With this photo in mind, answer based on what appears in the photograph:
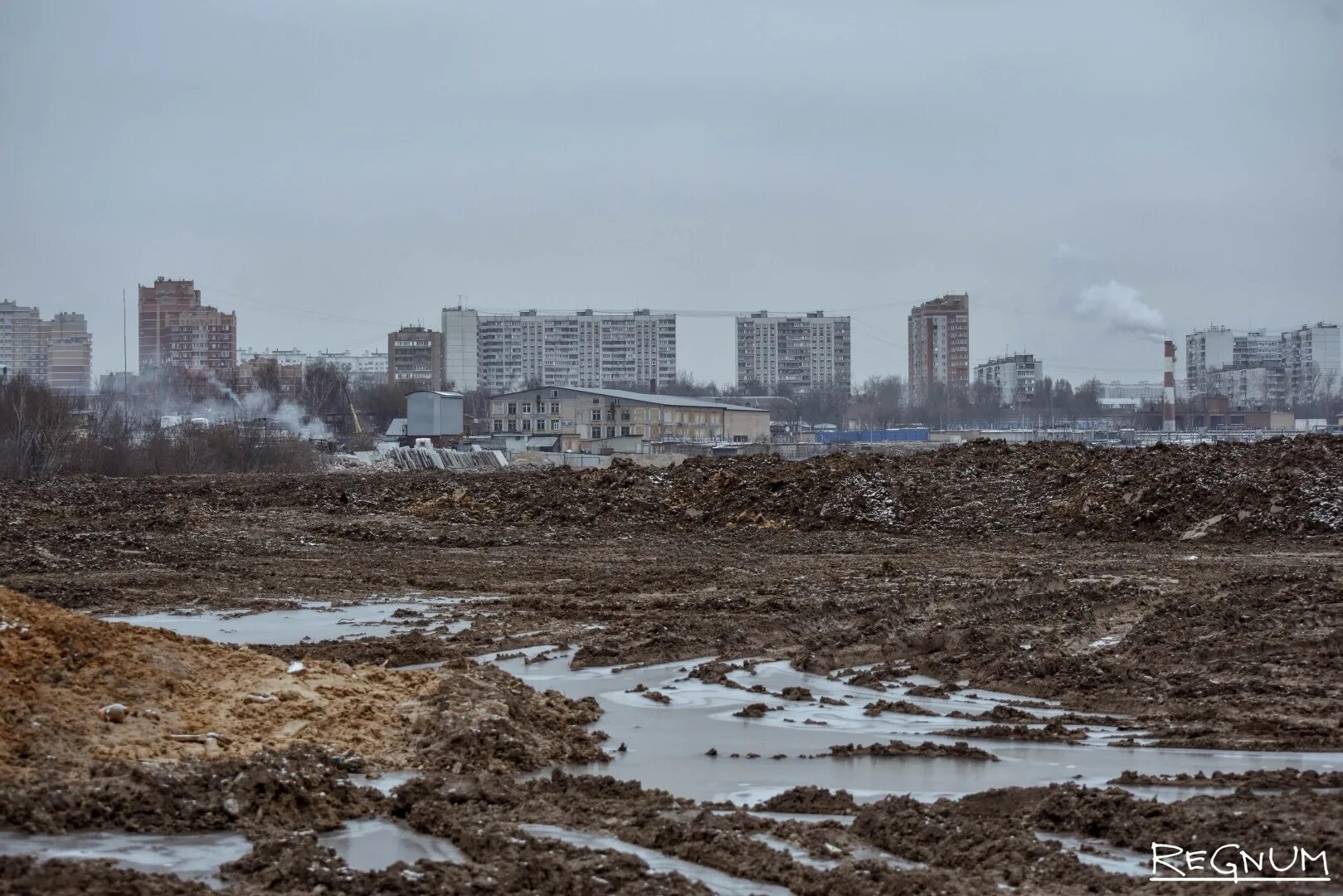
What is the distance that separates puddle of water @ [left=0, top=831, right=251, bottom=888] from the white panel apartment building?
164275 mm

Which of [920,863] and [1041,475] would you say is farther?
[1041,475]

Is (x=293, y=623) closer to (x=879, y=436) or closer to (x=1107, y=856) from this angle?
(x=1107, y=856)

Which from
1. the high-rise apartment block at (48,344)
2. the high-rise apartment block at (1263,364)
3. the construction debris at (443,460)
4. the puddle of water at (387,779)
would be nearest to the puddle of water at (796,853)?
the puddle of water at (387,779)

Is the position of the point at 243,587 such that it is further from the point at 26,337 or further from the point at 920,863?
the point at 26,337

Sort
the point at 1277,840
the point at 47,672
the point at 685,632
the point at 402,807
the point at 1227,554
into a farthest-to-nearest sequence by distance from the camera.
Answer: the point at 1227,554 → the point at 685,632 → the point at 47,672 → the point at 402,807 → the point at 1277,840

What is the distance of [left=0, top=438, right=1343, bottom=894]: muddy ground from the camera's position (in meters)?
6.61

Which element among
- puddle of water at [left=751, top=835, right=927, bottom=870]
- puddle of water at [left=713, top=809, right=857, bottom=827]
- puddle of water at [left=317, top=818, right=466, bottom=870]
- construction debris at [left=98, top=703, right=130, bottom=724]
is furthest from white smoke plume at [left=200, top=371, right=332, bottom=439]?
puddle of water at [left=751, top=835, right=927, bottom=870]

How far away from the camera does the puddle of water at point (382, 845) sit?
645 centimetres

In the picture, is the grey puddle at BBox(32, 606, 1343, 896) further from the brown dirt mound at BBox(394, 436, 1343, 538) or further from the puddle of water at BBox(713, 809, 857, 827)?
the brown dirt mound at BBox(394, 436, 1343, 538)

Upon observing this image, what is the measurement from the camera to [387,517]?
28812 mm

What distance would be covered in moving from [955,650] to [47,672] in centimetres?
760

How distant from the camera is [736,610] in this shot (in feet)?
50.9

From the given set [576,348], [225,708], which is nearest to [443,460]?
[225,708]

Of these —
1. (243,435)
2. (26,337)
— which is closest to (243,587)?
(243,435)
